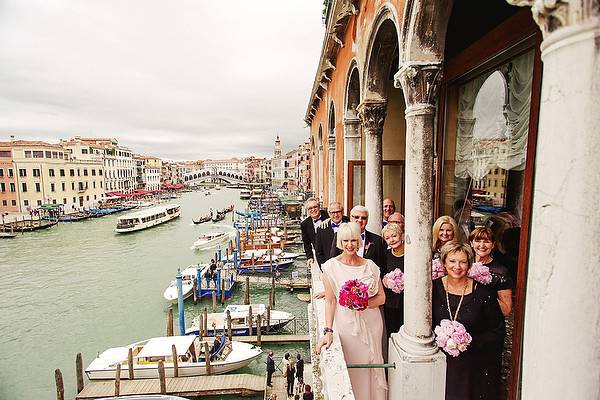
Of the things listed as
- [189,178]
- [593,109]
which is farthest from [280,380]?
[189,178]

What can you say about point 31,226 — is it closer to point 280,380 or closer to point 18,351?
point 18,351

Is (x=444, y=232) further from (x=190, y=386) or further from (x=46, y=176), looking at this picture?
(x=46, y=176)

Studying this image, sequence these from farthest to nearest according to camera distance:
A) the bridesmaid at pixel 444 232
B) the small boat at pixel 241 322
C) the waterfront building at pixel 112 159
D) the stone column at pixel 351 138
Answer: the waterfront building at pixel 112 159 → the small boat at pixel 241 322 → the stone column at pixel 351 138 → the bridesmaid at pixel 444 232

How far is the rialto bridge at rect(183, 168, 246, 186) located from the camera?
116 meters

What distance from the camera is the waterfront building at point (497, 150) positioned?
1039 mm

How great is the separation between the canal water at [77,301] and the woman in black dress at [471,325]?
29.3 feet

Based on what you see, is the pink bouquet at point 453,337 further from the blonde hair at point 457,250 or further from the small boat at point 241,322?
the small boat at point 241,322

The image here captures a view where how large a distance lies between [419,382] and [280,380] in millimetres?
7226

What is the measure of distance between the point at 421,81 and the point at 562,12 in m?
1.31

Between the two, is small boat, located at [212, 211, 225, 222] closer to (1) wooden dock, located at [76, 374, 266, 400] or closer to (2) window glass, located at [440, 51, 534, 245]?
(1) wooden dock, located at [76, 374, 266, 400]

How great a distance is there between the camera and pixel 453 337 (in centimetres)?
205

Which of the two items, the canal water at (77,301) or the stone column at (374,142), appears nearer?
the stone column at (374,142)

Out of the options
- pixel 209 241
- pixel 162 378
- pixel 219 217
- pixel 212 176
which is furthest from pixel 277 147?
pixel 162 378

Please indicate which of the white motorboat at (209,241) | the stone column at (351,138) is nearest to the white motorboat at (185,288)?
the white motorboat at (209,241)
